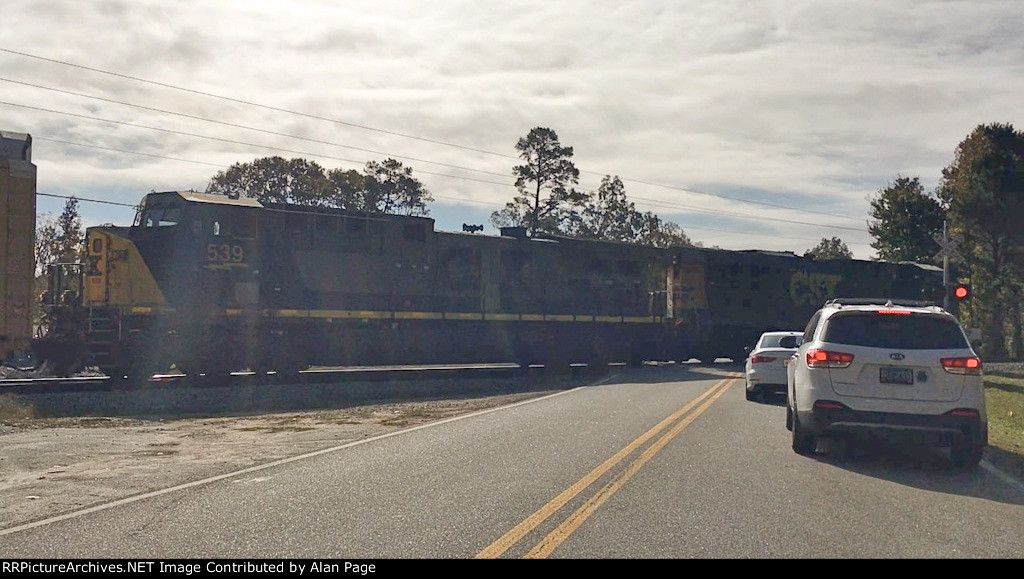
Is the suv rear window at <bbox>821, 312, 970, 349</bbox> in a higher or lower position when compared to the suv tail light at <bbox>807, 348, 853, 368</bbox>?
higher

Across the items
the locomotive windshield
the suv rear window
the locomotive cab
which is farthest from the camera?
the locomotive windshield

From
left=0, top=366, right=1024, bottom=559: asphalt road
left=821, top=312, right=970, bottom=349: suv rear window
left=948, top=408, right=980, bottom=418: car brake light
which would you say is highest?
left=821, top=312, right=970, bottom=349: suv rear window

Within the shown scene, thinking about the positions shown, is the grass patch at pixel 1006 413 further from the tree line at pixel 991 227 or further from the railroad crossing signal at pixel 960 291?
the tree line at pixel 991 227

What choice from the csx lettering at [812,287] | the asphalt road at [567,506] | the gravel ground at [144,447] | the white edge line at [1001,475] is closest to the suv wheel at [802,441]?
the asphalt road at [567,506]

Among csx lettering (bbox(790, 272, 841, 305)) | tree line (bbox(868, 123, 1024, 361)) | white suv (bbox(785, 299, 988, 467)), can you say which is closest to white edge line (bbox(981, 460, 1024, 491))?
white suv (bbox(785, 299, 988, 467))

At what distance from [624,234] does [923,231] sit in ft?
124

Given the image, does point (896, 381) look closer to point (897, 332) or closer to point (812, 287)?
point (897, 332)

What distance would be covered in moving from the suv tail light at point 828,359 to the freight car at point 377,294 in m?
15.0

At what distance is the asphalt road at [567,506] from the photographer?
22.1 feet

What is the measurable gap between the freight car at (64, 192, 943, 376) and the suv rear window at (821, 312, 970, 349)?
15347 millimetres

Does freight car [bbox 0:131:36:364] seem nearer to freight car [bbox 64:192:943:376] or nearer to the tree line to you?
freight car [bbox 64:192:943:376]

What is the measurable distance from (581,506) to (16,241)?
1390cm

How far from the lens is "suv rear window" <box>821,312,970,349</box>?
34.9 feet
